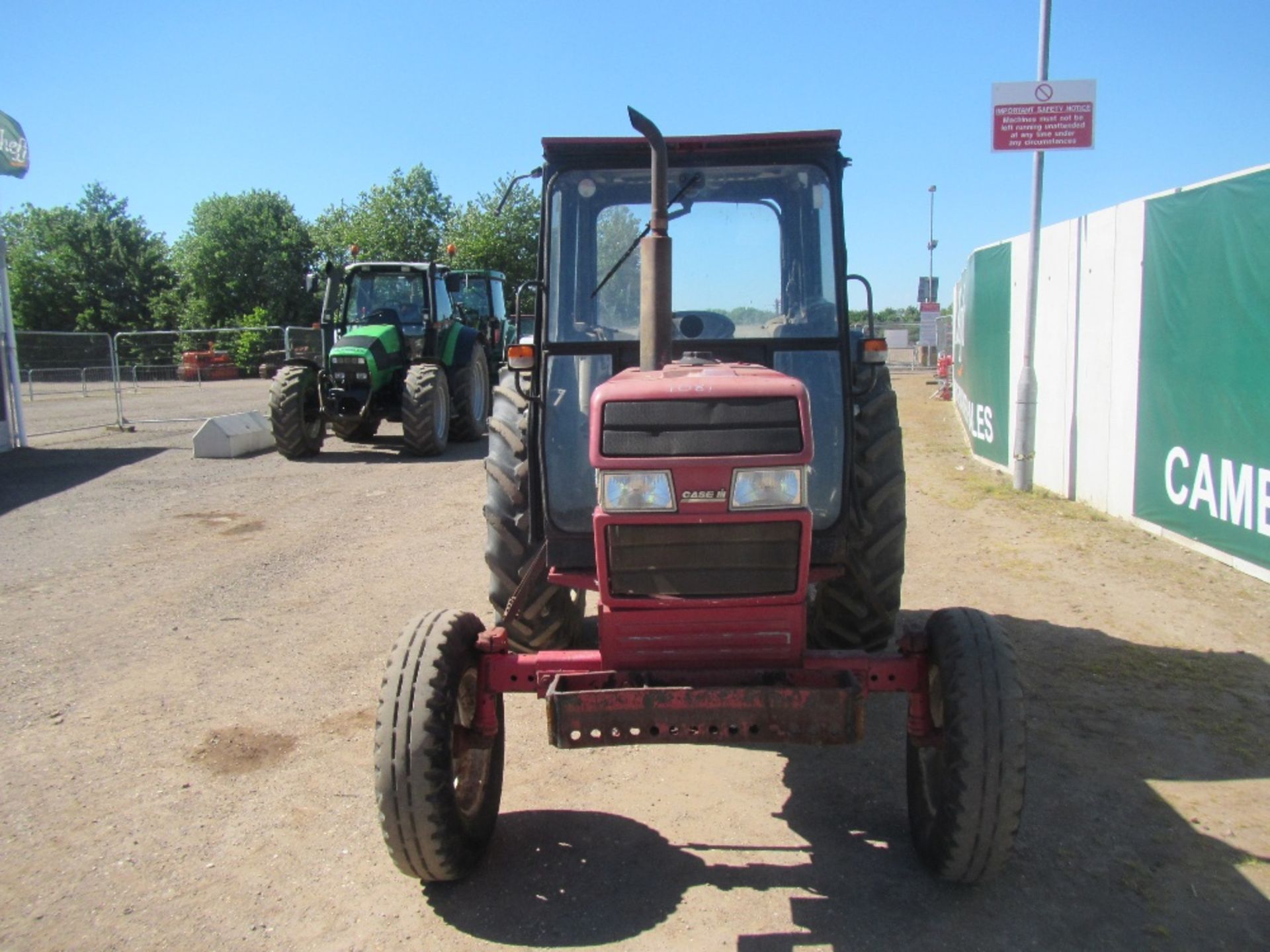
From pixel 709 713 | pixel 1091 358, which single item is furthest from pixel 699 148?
pixel 1091 358

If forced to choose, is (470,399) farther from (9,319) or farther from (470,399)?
(9,319)

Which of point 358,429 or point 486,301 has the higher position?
point 486,301

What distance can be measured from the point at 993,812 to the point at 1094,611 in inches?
135

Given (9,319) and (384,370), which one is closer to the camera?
(384,370)

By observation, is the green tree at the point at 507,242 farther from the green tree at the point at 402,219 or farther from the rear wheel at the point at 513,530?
the rear wheel at the point at 513,530

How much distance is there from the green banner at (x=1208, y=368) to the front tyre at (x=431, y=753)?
17.7ft

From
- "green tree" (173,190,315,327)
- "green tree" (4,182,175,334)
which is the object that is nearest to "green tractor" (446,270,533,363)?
"green tree" (173,190,315,327)

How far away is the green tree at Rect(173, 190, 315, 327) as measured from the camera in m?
43.9

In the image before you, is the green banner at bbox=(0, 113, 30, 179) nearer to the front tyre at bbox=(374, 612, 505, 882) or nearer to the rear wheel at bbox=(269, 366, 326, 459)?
the rear wheel at bbox=(269, 366, 326, 459)

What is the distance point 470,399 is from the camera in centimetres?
1459

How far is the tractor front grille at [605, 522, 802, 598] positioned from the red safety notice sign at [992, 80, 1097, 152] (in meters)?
7.65

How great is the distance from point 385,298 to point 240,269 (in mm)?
33963

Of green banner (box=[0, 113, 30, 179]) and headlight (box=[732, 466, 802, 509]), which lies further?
green banner (box=[0, 113, 30, 179])

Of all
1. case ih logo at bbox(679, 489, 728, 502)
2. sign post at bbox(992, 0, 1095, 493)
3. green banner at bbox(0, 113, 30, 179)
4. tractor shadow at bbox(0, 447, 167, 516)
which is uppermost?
green banner at bbox(0, 113, 30, 179)
